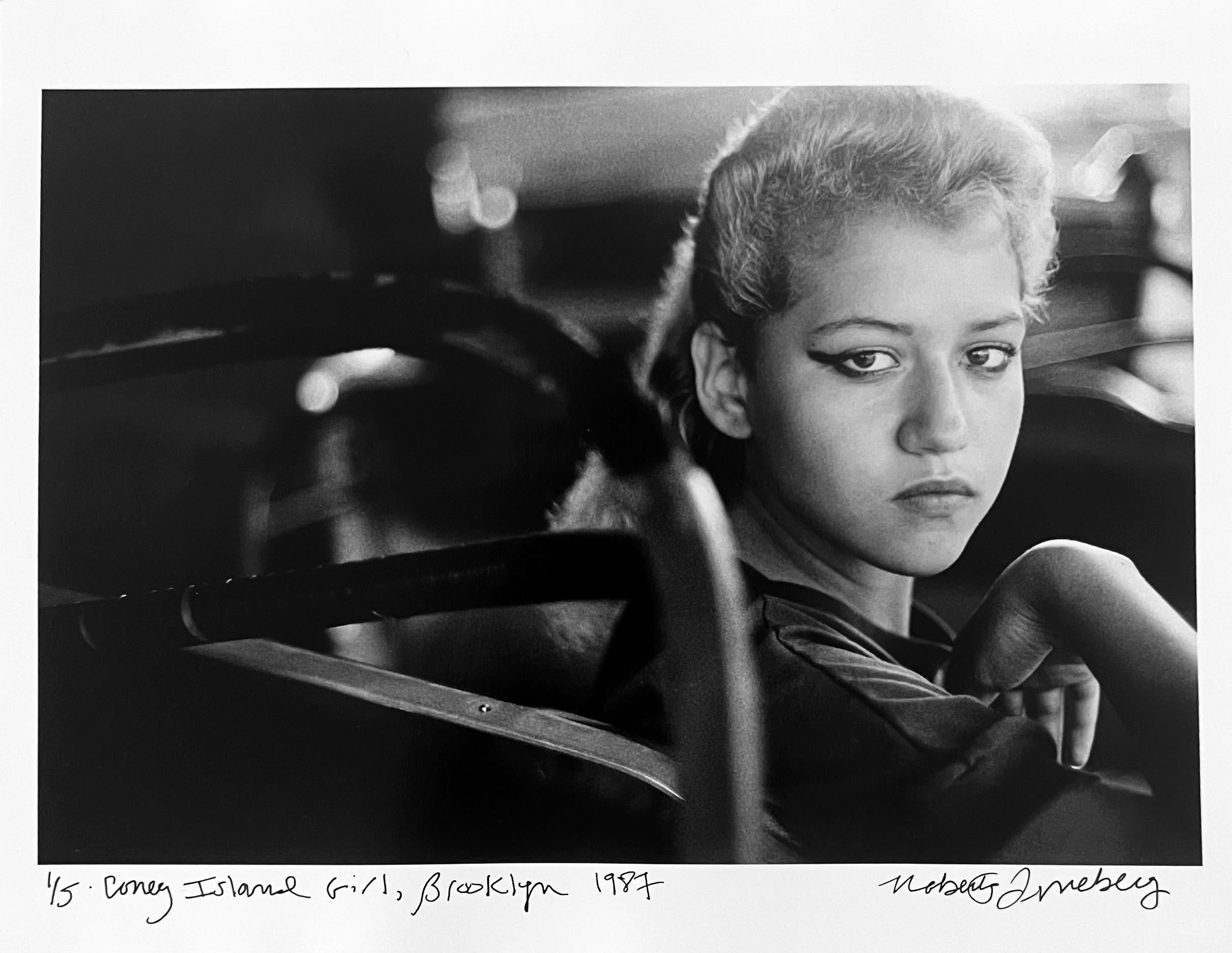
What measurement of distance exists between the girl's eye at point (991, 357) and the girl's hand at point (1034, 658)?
222 millimetres

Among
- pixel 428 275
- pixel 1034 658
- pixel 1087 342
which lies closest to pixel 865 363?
pixel 1087 342

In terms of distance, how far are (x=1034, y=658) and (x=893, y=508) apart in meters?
0.25

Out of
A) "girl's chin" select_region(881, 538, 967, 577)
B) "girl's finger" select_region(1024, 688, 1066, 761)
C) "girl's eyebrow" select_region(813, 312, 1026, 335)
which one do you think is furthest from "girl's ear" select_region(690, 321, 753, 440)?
"girl's finger" select_region(1024, 688, 1066, 761)

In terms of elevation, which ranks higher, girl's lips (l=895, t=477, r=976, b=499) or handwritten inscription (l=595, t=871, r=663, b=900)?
girl's lips (l=895, t=477, r=976, b=499)

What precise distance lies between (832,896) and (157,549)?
2.96ft

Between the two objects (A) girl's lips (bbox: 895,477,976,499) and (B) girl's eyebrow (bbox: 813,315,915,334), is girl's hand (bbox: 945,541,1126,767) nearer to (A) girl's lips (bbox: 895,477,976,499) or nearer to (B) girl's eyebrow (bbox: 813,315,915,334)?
(A) girl's lips (bbox: 895,477,976,499)

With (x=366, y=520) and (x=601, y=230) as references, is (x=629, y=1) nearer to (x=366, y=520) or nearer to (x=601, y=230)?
(x=601, y=230)

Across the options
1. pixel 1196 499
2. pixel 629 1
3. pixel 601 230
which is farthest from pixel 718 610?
pixel 629 1

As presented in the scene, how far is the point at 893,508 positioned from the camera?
3.90 feet

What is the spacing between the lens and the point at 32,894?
3.90ft

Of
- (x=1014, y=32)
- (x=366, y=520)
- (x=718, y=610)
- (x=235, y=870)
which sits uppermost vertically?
(x=1014, y=32)

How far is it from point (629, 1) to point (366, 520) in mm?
706

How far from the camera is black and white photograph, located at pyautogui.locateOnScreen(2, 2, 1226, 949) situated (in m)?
1.18

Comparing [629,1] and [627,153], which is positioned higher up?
[629,1]
